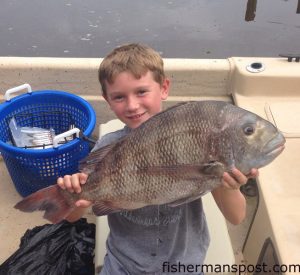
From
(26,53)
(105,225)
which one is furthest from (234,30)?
(105,225)

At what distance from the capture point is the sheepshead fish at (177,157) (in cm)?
146

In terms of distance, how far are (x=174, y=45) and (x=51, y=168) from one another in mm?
5126

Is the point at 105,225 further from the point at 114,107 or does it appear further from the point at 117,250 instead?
the point at 114,107

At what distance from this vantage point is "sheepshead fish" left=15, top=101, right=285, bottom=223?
146cm

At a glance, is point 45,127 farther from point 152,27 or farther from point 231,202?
point 152,27

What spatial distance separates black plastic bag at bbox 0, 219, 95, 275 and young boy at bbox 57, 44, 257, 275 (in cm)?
37

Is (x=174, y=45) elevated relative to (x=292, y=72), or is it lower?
lower

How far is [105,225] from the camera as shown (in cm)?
231

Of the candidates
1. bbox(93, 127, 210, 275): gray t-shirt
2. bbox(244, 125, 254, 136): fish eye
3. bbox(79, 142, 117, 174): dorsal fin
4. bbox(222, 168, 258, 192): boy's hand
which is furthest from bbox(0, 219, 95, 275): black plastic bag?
bbox(244, 125, 254, 136): fish eye

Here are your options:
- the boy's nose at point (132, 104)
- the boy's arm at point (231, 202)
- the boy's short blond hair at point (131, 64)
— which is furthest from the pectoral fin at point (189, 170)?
the boy's short blond hair at point (131, 64)

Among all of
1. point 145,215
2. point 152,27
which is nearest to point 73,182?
point 145,215

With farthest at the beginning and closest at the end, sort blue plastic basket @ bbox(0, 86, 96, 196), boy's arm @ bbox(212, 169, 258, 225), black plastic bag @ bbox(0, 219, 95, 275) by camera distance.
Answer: blue plastic basket @ bbox(0, 86, 96, 196)
black plastic bag @ bbox(0, 219, 95, 275)
boy's arm @ bbox(212, 169, 258, 225)

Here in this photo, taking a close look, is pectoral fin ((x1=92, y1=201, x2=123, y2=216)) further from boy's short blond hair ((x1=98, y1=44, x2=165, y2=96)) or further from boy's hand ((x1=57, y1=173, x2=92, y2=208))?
boy's short blond hair ((x1=98, y1=44, x2=165, y2=96))

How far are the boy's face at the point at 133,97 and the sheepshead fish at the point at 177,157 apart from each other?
0.27 meters
